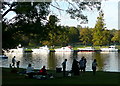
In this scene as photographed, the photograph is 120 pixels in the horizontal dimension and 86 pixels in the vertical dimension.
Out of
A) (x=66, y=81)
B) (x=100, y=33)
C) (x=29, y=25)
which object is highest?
(x=100, y=33)

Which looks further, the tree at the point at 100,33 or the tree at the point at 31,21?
the tree at the point at 100,33

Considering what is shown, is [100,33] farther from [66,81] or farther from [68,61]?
[66,81]

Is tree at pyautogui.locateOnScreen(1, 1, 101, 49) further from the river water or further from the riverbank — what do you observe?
the river water


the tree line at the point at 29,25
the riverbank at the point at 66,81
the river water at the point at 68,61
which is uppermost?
the tree line at the point at 29,25

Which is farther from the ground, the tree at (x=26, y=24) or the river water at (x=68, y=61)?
the tree at (x=26, y=24)

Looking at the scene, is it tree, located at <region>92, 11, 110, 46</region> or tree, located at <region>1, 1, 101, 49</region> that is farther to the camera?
tree, located at <region>92, 11, 110, 46</region>

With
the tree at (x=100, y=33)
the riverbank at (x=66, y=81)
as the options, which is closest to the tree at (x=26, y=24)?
the riverbank at (x=66, y=81)

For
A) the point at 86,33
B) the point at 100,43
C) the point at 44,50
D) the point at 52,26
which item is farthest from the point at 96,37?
the point at 52,26

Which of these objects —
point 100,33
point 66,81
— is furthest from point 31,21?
point 100,33

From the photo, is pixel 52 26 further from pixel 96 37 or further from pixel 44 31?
pixel 96 37

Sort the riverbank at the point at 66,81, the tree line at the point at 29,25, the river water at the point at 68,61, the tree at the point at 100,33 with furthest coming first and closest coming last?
the tree at the point at 100,33 < the river water at the point at 68,61 < the tree line at the point at 29,25 < the riverbank at the point at 66,81

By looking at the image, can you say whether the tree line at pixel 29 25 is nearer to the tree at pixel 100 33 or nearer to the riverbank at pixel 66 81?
the riverbank at pixel 66 81

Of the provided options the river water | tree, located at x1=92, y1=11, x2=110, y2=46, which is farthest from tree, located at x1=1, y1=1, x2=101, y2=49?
tree, located at x1=92, y1=11, x2=110, y2=46

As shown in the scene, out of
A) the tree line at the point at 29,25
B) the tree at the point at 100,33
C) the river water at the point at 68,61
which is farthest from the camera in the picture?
the tree at the point at 100,33
